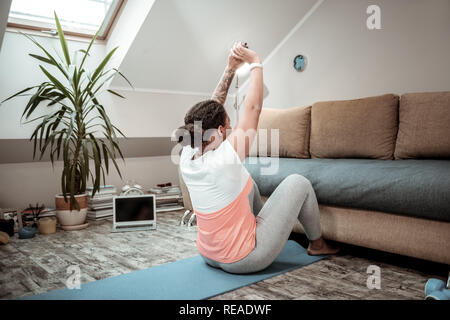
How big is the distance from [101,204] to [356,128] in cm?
221

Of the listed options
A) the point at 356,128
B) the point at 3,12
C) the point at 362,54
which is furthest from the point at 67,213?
the point at 362,54

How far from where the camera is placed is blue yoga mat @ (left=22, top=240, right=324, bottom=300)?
158cm

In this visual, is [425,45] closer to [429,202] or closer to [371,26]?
[371,26]

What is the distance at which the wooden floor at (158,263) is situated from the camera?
1.60m

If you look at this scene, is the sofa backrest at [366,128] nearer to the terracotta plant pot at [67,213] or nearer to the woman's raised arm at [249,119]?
the woman's raised arm at [249,119]

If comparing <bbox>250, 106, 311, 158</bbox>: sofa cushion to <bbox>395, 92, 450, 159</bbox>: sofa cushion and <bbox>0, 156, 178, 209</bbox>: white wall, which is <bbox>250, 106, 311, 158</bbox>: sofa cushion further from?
<bbox>0, 156, 178, 209</bbox>: white wall

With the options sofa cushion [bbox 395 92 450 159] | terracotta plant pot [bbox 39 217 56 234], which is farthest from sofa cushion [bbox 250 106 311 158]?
terracotta plant pot [bbox 39 217 56 234]

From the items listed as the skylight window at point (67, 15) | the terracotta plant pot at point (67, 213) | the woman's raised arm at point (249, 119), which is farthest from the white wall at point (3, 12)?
the woman's raised arm at point (249, 119)

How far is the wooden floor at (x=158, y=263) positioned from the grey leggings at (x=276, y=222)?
0.36ft

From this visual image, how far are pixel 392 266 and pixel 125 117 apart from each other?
8.89 feet

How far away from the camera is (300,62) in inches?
149

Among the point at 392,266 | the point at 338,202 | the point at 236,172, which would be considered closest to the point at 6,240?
the point at 236,172

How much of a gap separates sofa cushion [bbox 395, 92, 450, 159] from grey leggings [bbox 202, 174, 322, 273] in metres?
0.89

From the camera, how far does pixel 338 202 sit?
2.04m
